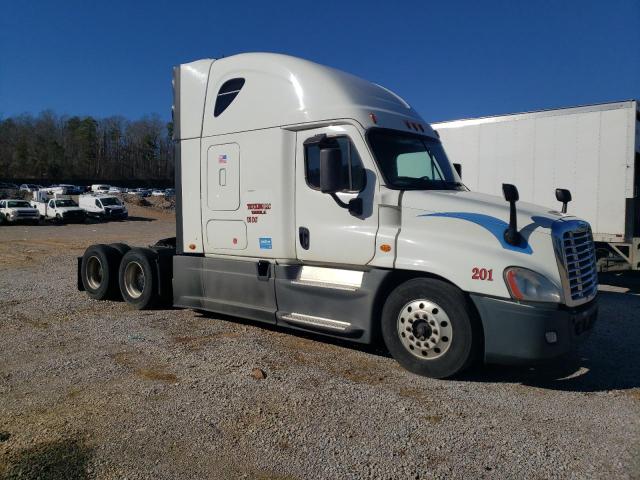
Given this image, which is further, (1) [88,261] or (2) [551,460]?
(1) [88,261]

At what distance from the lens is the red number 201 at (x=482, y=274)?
4.86 m

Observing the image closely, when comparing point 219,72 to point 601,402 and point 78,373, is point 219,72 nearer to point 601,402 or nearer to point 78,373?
point 78,373

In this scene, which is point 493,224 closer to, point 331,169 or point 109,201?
point 331,169

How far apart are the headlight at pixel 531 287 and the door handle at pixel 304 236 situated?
2.37 m

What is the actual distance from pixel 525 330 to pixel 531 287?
1.26ft

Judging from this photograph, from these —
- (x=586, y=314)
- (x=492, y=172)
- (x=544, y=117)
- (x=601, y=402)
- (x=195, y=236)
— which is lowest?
(x=601, y=402)

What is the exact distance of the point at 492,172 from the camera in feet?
38.0

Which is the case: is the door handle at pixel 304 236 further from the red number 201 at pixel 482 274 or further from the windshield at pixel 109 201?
the windshield at pixel 109 201

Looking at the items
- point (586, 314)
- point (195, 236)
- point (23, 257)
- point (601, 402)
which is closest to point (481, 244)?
point (586, 314)

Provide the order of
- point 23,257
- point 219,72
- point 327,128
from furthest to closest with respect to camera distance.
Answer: point 23,257, point 219,72, point 327,128

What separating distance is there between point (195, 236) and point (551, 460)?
525cm

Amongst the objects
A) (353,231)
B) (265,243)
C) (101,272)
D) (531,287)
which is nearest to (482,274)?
(531,287)

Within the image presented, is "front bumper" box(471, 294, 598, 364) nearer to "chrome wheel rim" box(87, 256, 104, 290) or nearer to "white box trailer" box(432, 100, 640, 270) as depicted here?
"white box trailer" box(432, 100, 640, 270)

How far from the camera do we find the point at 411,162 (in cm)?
610
